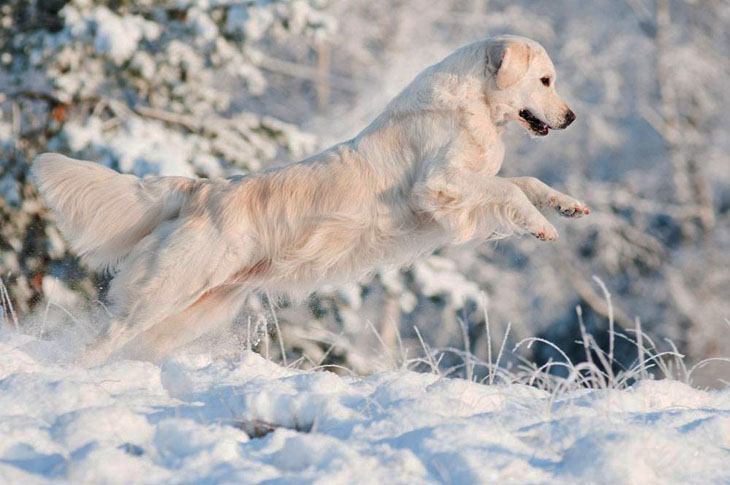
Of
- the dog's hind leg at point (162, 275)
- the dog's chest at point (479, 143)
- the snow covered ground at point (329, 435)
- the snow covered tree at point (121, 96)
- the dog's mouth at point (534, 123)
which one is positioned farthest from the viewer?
the snow covered tree at point (121, 96)

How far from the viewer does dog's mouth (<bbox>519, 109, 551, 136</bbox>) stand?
5188 mm

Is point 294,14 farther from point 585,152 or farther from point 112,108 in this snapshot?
point 585,152

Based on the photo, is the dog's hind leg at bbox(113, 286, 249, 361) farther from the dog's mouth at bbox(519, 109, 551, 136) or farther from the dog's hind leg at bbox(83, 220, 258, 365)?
the dog's mouth at bbox(519, 109, 551, 136)

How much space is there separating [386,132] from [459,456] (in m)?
2.59

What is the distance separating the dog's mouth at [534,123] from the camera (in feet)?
17.0

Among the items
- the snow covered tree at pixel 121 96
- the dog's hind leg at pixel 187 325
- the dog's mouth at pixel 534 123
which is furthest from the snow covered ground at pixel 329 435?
the snow covered tree at pixel 121 96

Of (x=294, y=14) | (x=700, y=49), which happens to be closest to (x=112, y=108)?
(x=294, y=14)

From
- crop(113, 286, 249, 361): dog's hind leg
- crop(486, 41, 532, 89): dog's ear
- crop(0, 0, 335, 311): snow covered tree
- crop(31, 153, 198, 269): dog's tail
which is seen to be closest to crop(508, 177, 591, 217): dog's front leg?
crop(486, 41, 532, 89): dog's ear

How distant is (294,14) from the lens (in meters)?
8.96

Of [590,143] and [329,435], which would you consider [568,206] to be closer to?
[329,435]

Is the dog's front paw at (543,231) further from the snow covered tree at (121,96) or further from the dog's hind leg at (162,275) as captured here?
the snow covered tree at (121,96)

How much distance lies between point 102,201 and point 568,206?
89.0 inches

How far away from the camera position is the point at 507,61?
5008mm

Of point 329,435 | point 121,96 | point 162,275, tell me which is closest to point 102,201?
point 162,275
